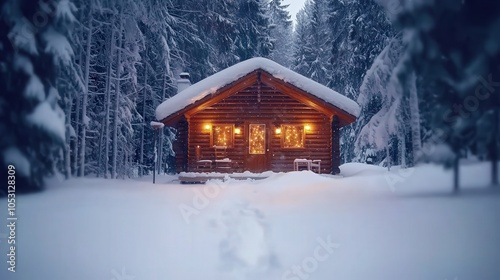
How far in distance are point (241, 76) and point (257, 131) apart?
2.82 metres

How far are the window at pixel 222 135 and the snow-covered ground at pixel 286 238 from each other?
991 centimetres

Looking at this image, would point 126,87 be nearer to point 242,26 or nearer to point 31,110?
point 31,110

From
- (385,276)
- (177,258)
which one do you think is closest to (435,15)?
(385,276)

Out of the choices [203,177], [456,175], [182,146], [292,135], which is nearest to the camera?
[456,175]

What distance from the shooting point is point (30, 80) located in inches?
179

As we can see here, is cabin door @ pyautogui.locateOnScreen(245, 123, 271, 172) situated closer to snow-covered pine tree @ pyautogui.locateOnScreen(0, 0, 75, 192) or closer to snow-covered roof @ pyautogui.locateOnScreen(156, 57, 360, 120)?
snow-covered roof @ pyautogui.locateOnScreen(156, 57, 360, 120)

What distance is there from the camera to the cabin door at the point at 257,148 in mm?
15422

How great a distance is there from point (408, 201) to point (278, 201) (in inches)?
105

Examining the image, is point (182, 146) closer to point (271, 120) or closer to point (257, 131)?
point (257, 131)

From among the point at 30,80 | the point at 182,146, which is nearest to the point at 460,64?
the point at 30,80

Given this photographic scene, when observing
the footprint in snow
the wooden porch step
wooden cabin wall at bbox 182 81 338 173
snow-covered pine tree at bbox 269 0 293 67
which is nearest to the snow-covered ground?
the footprint in snow

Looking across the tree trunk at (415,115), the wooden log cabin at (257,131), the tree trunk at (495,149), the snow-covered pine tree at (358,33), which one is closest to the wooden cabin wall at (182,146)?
the wooden log cabin at (257,131)

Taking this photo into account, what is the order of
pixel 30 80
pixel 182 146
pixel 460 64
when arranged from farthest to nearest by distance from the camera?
pixel 182 146
pixel 30 80
pixel 460 64

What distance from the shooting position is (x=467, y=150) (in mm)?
4441
